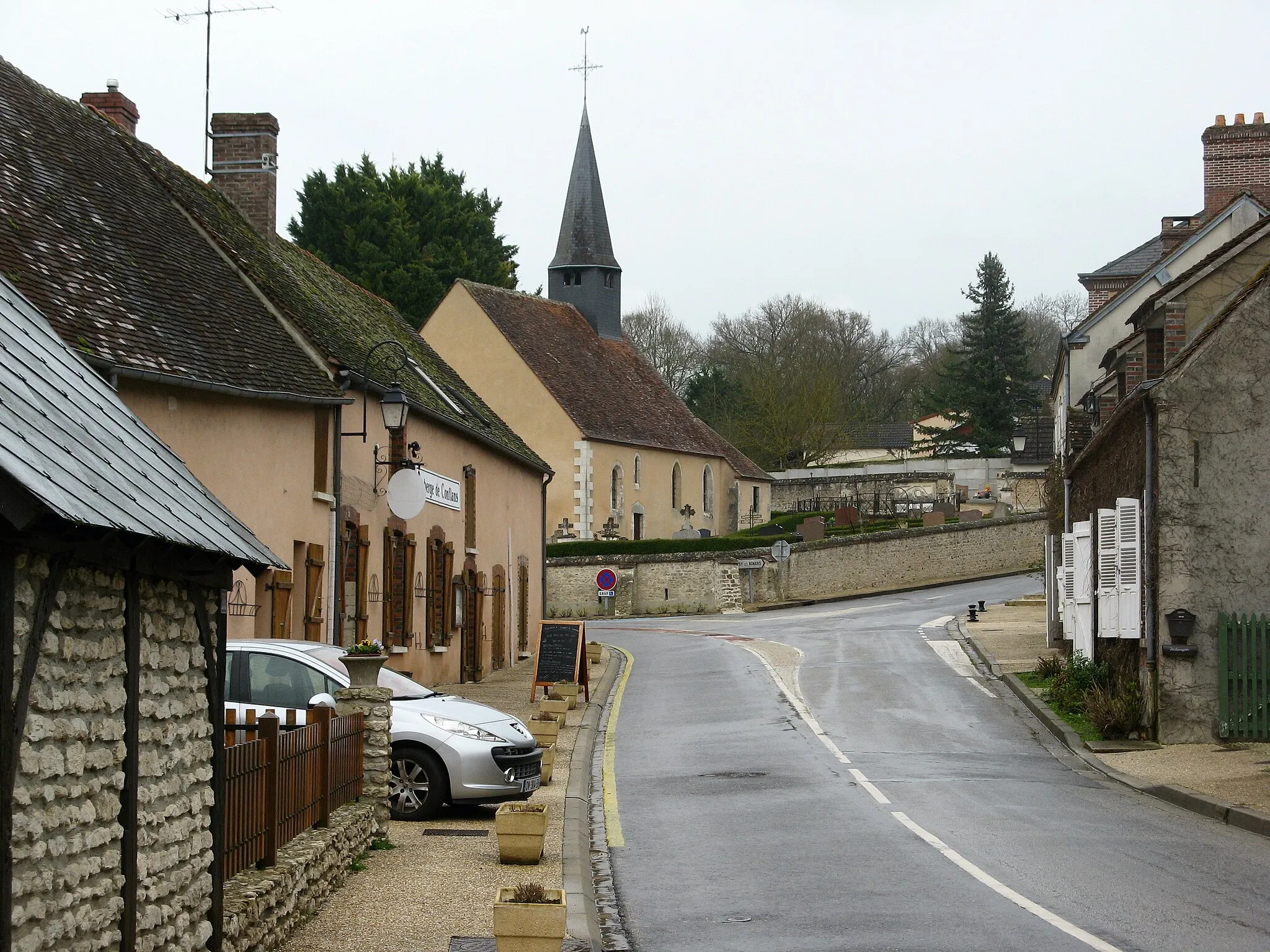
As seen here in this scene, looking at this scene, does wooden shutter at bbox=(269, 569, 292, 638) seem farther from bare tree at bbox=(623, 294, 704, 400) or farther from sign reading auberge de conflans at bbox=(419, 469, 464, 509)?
bare tree at bbox=(623, 294, 704, 400)

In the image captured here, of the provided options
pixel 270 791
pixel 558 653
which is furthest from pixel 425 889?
pixel 558 653

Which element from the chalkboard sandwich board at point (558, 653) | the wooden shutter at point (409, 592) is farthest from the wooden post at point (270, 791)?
the wooden shutter at point (409, 592)

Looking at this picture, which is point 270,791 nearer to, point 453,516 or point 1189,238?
point 453,516

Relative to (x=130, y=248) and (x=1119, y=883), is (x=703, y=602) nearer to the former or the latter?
(x=130, y=248)

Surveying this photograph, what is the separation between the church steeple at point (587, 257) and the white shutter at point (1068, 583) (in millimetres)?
39478

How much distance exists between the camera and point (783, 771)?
54.5 feet

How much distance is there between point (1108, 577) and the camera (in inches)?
840

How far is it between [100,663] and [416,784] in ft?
24.2

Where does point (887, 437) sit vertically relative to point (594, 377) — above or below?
above

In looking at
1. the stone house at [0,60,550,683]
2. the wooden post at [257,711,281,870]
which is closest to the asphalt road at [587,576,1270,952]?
the wooden post at [257,711,281,870]

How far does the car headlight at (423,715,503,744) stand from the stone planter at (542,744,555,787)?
255 centimetres

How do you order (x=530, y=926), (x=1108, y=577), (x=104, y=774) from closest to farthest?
(x=104, y=774) → (x=530, y=926) → (x=1108, y=577)

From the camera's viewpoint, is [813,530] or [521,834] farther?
[813,530]

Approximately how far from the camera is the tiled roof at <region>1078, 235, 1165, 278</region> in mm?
34406
